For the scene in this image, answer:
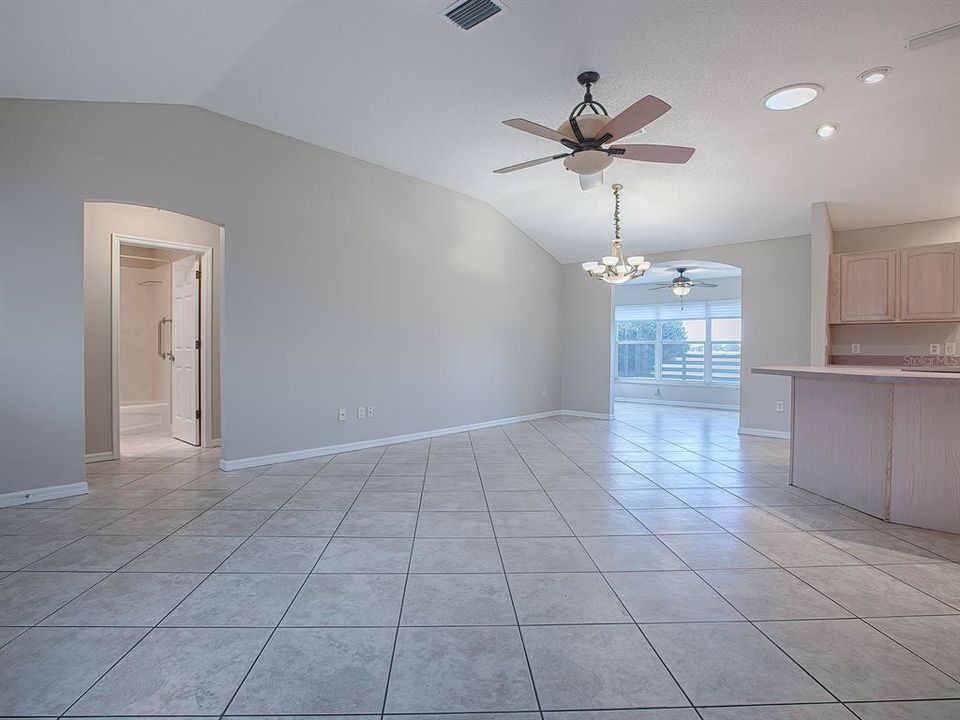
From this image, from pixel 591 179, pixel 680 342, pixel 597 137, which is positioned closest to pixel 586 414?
pixel 680 342

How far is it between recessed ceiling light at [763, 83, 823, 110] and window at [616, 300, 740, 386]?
21.9 feet

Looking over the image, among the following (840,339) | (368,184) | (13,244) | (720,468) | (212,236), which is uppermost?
(368,184)

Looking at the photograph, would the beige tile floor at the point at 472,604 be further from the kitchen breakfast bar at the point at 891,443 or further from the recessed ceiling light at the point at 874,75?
the recessed ceiling light at the point at 874,75

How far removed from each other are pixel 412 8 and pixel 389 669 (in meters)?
3.50

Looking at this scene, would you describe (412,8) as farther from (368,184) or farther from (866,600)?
(866,600)

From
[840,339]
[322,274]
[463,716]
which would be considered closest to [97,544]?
[463,716]

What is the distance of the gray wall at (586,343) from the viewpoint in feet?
25.9

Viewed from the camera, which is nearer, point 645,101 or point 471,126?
point 645,101

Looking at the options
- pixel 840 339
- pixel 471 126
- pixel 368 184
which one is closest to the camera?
pixel 471 126

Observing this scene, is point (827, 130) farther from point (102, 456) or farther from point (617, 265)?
point (102, 456)

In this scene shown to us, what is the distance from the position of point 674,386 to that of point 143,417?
9671mm

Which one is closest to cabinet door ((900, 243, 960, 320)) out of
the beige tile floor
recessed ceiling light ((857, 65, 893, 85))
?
recessed ceiling light ((857, 65, 893, 85))

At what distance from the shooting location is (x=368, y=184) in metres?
5.32

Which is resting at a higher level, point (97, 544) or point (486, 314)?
point (486, 314)
